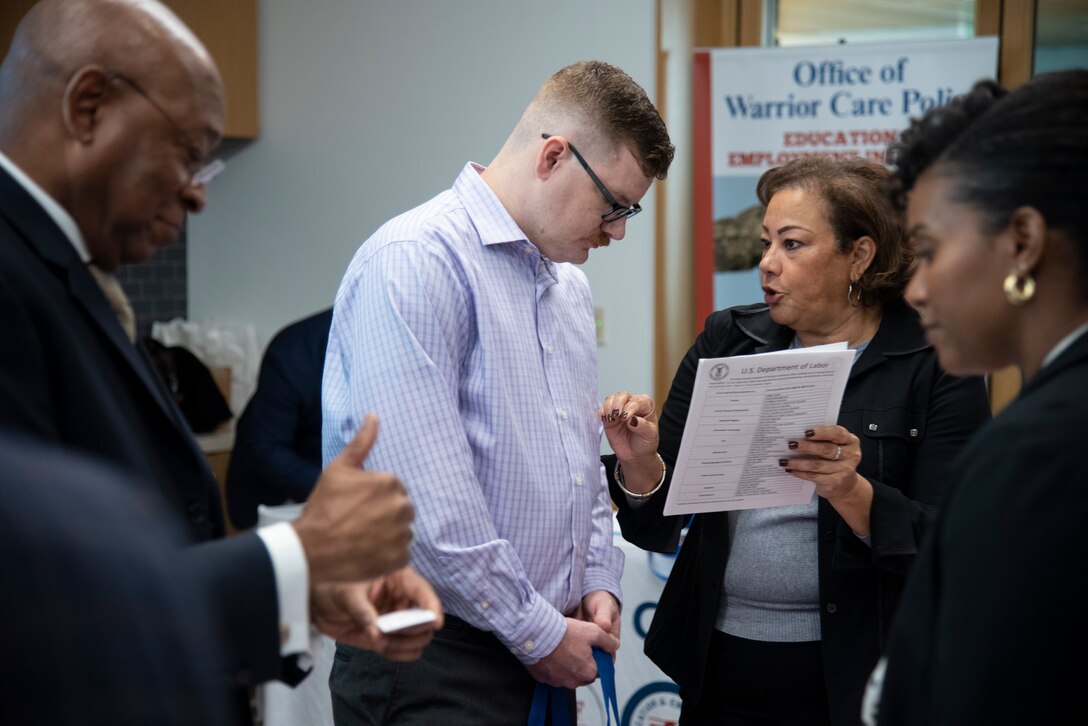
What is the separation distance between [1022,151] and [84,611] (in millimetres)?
874

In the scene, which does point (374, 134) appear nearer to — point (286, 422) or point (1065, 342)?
point (286, 422)

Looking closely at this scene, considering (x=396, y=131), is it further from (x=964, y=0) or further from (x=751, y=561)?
(x=751, y=561)

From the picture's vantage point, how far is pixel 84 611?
58 centimetres

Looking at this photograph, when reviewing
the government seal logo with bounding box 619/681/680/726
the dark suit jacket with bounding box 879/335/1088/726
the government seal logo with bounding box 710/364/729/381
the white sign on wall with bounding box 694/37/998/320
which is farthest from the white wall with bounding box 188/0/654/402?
the dark suit jacket with bounding box 879/335/1088/726

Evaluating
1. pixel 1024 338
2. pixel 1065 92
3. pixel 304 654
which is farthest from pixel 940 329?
pixel 304 654

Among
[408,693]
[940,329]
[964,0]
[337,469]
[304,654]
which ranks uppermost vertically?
[964,0]

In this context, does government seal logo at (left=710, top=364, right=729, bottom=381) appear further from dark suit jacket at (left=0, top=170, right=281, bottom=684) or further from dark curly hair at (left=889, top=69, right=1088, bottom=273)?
dark suit jacket at (left=0, top=170, right=281, bottom=684)

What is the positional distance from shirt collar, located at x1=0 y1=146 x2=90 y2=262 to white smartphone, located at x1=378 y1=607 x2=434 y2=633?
1.67ft

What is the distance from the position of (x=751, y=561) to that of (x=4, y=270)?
133 centimetres

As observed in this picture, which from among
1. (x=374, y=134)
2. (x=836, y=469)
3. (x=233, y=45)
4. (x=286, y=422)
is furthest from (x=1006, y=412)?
(x=233, y=45)

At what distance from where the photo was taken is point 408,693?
170cm

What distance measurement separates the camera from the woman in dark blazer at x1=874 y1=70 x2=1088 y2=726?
0.92m

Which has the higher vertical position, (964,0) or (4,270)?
(964,0)

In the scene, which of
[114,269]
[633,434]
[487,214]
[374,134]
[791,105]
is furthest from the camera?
[374,134]
